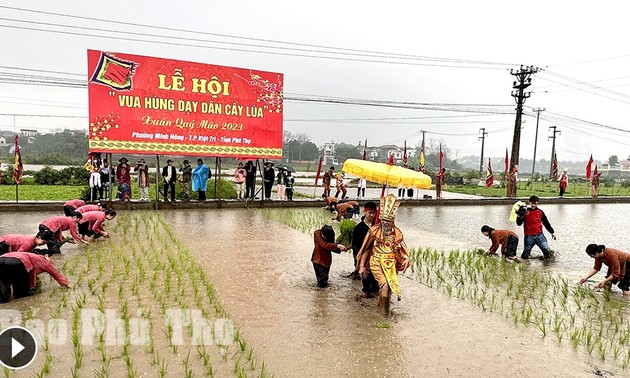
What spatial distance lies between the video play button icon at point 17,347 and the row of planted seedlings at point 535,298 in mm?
5724

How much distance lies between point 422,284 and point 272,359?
383 centimetres

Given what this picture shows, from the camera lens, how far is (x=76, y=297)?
19.6 ft

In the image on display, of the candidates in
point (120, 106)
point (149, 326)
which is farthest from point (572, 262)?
point (120, 106)

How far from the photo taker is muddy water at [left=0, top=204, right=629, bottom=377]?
439 cm

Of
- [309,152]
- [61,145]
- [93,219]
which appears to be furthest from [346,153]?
[93,219]

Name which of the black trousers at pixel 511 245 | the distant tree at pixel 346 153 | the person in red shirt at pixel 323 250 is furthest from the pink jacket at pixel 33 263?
the distant tree at pixel 346 153

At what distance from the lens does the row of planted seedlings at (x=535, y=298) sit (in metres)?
5.23

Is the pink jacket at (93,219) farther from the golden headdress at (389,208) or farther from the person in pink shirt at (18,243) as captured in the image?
the golden headdress at (389,208)

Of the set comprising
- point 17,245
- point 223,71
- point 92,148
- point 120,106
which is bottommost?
point 17,245

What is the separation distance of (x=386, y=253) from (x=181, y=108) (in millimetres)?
12281

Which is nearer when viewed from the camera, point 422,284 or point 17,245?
point 17,245

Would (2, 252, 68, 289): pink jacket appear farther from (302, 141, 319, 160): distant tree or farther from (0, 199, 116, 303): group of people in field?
(302, 141, 319, 160): distant tree

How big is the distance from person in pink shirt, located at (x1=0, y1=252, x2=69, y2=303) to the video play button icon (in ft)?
3.49

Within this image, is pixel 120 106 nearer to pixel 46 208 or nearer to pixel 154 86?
pixel 154 86
